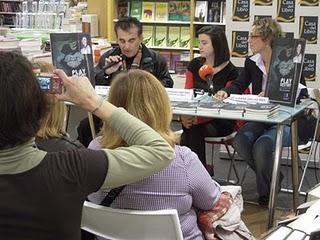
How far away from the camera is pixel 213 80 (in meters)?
4.03

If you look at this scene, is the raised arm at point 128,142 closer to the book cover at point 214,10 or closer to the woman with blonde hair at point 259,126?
the woman with blonde hair at point 259,126

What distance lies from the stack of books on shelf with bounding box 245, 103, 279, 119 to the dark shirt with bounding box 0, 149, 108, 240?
1.98 metres

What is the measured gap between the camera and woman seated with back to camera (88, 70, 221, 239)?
1.78m

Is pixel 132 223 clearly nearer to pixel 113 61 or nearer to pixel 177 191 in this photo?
pixel 177 191

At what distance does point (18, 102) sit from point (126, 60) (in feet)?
9.72

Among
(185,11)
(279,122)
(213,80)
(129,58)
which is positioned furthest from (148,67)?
(185,11)

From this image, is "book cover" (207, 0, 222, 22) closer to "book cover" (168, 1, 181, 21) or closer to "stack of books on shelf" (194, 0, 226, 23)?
"stack of books on shelf" (194, 0, 226, 23)

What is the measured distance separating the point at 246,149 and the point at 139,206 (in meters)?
2.03

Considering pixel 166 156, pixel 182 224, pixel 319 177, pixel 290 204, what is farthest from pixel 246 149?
pixel 166 156

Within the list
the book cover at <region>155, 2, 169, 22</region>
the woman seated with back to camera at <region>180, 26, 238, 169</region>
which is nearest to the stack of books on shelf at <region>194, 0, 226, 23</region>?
the book cover at <region>155, 2, 169, 22</region>

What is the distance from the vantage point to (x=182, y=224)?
6.09 feet

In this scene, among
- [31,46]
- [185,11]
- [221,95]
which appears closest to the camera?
[221,95]

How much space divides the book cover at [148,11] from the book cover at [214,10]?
29.2 inches

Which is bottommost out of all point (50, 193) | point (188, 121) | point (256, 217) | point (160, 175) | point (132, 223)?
point (256, 217)
